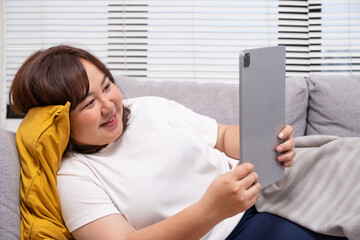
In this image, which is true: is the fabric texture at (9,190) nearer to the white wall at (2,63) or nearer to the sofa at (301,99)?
the sofa at (301,99)

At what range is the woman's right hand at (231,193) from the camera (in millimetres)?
881

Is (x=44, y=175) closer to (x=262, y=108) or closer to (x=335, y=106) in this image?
(x=262, y=108)

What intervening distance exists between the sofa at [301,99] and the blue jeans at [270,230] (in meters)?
0.64

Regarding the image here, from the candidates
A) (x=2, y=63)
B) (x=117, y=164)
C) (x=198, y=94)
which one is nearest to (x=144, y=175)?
(x=117, y=164)

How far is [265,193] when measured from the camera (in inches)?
49.4

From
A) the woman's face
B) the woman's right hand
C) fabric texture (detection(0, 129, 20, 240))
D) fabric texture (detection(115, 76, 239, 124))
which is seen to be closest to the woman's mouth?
the woman's face

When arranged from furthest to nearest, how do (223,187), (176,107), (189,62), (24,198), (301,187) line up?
(189,62) < (176,107) < (301,187) < (24,198) < (223,187)

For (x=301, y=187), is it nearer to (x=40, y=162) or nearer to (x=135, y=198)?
(x=135, y=198)

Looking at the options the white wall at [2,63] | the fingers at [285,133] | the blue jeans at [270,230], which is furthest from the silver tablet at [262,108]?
the white wall at [2,63]

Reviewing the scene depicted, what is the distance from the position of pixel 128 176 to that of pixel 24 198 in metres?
0.28

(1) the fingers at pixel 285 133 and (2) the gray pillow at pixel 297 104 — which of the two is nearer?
(1) the fingers at pixel 285 133

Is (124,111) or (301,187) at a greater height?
(124,111)

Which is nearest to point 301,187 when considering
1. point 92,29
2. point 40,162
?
point 40,162

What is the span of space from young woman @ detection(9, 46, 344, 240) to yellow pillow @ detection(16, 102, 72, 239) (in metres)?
0.04
